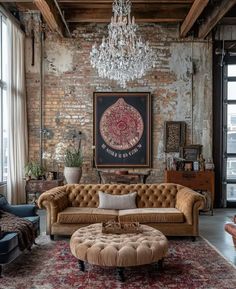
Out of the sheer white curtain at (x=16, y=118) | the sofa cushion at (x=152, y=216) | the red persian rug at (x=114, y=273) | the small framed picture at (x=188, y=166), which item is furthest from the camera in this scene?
the small framed picture at (x=188, y=166)

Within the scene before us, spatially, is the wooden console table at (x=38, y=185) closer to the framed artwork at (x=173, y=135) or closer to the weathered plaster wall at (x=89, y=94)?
the weathered plaster wall at (x=89, y=94)

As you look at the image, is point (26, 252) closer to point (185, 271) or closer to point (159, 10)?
point (185, 271)

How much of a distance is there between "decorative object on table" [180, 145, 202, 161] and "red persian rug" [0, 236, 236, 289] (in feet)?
13.2

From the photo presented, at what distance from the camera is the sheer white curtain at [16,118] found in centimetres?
829

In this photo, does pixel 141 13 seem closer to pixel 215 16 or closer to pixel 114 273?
pixel 215 16

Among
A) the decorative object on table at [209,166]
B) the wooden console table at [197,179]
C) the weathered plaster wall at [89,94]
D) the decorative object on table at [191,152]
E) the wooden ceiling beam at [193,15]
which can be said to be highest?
the wooden ceiling beam at [193,15]

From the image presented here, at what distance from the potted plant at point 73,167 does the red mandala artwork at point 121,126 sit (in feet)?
2.93

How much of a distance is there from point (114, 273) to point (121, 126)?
17.6ft

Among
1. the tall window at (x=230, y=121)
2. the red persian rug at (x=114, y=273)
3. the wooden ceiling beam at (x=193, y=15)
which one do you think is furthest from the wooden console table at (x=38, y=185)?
the wooden ceiling beam at (x=193, y=15)

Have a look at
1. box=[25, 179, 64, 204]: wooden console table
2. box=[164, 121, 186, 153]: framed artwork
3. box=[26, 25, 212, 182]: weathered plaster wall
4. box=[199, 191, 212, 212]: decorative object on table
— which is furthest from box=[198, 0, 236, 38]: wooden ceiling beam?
box=[25, 179, 64, 204]: wooden console table

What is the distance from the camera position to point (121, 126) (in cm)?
931

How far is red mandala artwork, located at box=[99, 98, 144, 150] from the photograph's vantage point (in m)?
9.30

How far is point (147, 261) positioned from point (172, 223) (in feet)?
6.36

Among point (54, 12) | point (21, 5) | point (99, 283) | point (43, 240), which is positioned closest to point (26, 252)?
point (43, 240)
